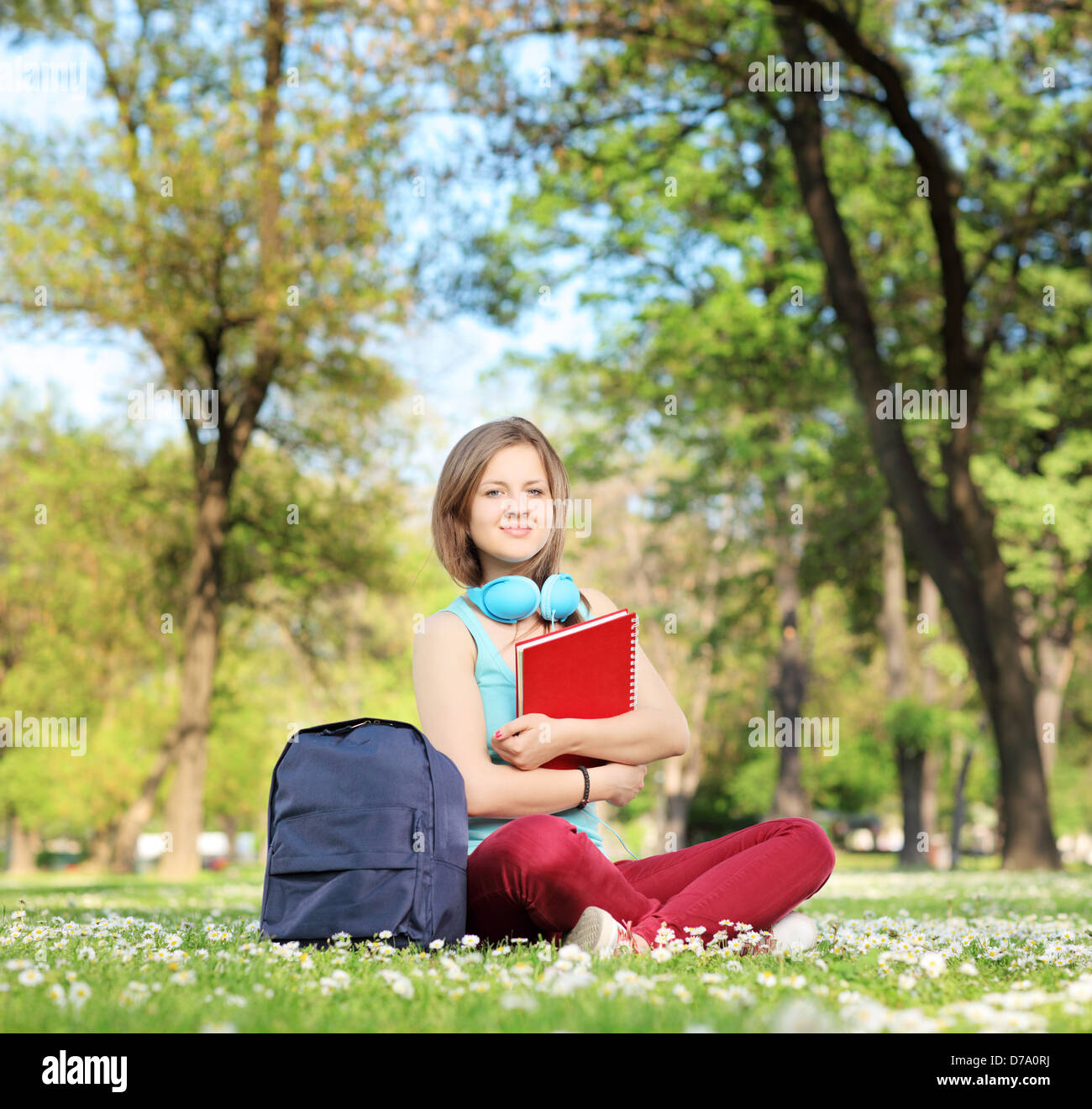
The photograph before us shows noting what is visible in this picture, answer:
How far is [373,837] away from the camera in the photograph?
11.5 ft

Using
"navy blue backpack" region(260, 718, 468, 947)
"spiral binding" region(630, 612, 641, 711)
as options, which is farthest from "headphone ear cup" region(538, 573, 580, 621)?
"navy blue backpack" region(260, 718, 468, 947)

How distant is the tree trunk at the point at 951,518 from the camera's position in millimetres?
15211

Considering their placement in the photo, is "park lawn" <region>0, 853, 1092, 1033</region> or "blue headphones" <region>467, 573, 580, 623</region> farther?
"blue headphones" <region>467, 573, 580, 623</region>

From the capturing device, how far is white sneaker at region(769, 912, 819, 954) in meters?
3.95

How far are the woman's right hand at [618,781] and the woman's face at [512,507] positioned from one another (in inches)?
34.3

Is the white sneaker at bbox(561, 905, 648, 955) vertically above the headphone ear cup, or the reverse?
the headphone ear cup

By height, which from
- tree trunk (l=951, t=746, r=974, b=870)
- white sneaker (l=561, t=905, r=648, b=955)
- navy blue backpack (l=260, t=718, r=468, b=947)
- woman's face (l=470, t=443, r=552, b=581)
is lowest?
tree trunk (l=951, t=746, r=974, b=870)

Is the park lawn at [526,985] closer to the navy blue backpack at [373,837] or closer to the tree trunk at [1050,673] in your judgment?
the navy blue backpack at [373,837]

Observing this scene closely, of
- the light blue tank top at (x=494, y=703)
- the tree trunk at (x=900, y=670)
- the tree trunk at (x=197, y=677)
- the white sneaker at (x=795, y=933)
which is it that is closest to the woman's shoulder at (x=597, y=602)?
the light blue tank top at (x=494, y=703)

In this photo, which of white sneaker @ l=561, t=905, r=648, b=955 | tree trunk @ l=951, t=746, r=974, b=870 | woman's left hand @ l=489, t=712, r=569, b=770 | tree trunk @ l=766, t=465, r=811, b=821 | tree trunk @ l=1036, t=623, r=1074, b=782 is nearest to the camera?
white sneaker @ l=561, t=905, r=648, b=955

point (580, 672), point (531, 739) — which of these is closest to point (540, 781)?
point (531, 739)

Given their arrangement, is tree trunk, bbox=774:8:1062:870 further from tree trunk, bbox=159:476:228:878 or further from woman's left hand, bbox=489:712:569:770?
woman's left hand, bbox=489:712:569:770
